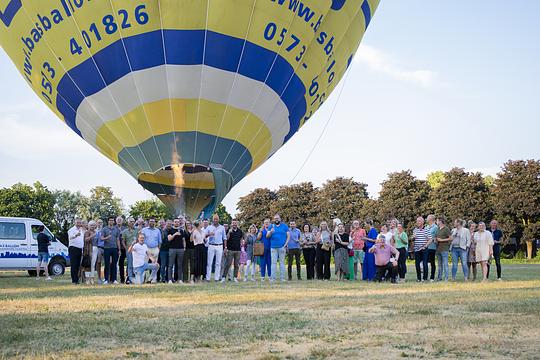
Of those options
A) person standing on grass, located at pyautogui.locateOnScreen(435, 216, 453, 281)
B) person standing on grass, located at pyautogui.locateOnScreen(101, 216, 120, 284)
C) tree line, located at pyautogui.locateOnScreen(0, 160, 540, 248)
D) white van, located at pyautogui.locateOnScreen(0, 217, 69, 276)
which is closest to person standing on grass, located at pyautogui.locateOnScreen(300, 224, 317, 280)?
person standing on grass, located at pyautogui.locateOnScreen(435, 216, 453, 281)

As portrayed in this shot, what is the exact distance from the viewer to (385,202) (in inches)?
2667

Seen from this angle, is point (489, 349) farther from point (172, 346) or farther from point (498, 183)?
point (498, 183)

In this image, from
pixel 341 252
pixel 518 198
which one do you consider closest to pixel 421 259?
pixel 341 252

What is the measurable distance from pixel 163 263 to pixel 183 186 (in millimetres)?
1976

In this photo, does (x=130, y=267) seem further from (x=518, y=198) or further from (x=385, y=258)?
(x=518, y=198)

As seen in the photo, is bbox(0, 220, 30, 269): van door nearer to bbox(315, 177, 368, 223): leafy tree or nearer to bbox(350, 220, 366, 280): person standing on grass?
bbox(350, 220, 366, 280): person standing on grass

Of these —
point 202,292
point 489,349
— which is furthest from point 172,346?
point 202,292

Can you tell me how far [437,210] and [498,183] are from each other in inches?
244

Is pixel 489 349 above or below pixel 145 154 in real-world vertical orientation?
below

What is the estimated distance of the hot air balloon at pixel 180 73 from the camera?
1387 cm

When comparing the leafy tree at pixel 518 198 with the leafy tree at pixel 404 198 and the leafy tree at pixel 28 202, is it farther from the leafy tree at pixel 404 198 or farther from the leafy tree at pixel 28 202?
the leafy tree at pixel 28 202

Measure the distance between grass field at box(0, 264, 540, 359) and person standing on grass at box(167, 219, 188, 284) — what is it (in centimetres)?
443

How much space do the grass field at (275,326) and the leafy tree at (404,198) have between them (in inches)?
2191

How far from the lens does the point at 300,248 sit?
683 inches
